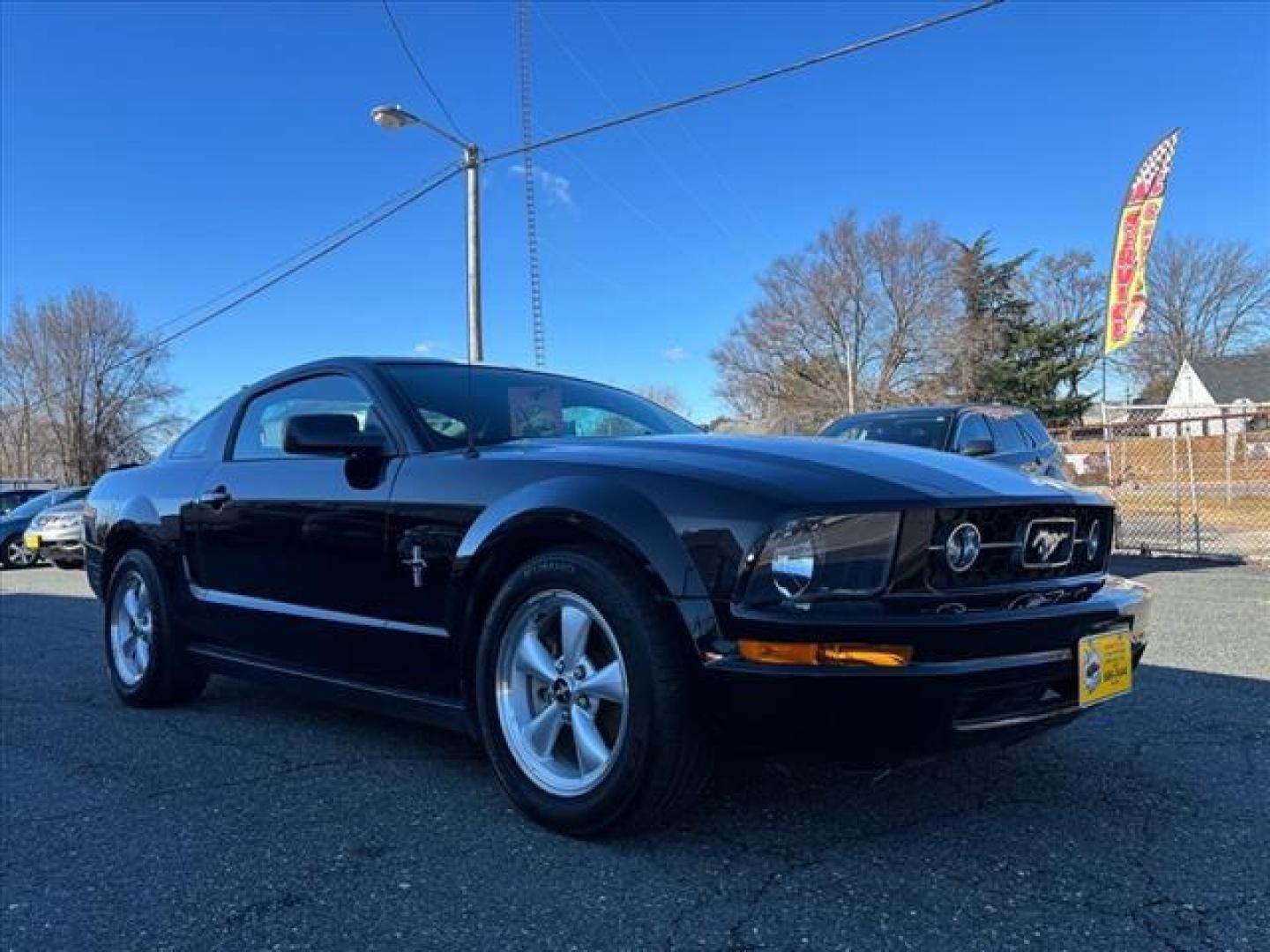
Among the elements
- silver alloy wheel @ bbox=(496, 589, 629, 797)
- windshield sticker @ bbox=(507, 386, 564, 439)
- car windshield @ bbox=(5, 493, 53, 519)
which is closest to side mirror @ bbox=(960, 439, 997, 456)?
windshield sticker @ bbox=(507, 386, 564, 439)

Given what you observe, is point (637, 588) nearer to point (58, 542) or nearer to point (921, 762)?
point (921, 762)

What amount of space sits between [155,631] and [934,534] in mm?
3617

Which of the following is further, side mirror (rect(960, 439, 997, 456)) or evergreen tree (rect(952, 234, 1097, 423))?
evergreen tree (rect(952, 234, 1097, 423))

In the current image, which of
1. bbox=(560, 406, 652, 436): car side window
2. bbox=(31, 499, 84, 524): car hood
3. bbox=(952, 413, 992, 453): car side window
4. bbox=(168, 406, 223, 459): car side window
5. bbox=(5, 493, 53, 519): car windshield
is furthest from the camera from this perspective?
bbox=(5, 493, 53, 519): car windshield

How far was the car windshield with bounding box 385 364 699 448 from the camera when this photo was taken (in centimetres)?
356

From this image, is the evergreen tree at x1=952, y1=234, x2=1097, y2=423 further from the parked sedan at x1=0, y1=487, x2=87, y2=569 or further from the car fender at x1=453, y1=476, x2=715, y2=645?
the car fender at x1=453, y1=476, x2=715, y2=645

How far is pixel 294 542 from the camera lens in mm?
3682

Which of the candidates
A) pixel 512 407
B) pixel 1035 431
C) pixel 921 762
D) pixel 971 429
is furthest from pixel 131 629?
pixel 1035 431

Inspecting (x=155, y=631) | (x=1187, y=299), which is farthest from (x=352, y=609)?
(x=1187, y=299)

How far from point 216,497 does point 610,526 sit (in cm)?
Result: 226

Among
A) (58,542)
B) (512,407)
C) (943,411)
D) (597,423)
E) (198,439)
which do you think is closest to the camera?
(512,407)

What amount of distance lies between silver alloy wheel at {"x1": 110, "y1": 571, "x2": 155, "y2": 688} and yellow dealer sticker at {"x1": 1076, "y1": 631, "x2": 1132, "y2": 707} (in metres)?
3.87

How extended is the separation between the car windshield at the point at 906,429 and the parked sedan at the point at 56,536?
12782 millimetres

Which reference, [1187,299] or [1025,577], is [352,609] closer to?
[1025,577]
